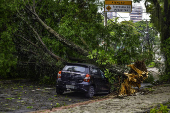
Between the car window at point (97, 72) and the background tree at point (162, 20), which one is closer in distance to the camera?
the car window at point (97, 72)

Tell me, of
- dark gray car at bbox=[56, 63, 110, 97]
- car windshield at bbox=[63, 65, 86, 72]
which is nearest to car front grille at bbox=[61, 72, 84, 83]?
dark gray car at bbox=[56, 63, 110, 97]

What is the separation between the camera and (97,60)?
12.5 meters

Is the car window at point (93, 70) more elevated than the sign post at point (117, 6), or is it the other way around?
the sign post at point (117, 6)

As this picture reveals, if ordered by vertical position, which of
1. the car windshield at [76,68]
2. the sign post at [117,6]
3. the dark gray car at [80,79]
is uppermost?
the sign post at [117,6]

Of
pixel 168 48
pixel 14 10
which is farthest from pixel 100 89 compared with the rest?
pixel 14 10

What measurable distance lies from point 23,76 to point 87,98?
26.7 feet

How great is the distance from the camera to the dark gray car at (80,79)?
11250 mm

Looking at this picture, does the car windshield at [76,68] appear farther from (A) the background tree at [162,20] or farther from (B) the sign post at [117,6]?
(A) the background tree at [162,20]

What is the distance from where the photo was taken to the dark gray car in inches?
443

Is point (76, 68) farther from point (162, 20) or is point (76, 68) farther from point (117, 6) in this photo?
point (162, 20)

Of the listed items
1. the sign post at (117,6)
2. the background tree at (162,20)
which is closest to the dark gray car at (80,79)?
the sign post at (117,6)

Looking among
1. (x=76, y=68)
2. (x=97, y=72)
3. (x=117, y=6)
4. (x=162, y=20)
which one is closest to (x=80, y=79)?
(x=76, y=68)

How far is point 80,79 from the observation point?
11.3 metres

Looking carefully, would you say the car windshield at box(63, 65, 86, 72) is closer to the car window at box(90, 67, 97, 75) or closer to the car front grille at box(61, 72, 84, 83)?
the car front grille at box(61, 72, 84, 83)
